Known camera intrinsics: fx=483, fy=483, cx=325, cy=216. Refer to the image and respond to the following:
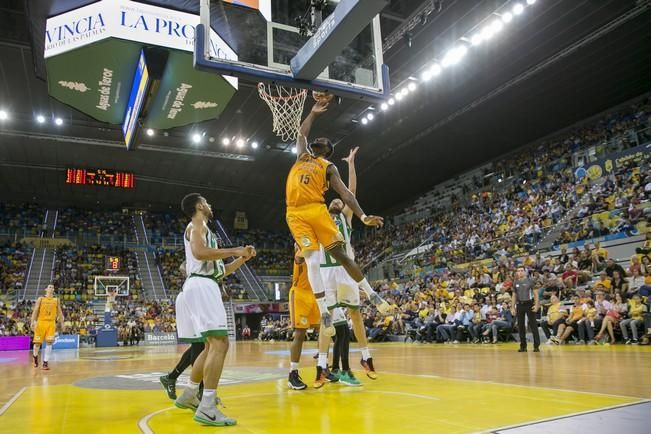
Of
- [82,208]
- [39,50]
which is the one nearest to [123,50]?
[39,50]

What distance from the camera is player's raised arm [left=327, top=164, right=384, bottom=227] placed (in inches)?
173

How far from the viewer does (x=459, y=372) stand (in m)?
6.09

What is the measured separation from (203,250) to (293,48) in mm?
3457

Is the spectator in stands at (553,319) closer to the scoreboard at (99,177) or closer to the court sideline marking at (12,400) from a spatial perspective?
the court sideline marking at (12,400)

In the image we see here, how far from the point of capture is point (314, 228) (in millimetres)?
4668

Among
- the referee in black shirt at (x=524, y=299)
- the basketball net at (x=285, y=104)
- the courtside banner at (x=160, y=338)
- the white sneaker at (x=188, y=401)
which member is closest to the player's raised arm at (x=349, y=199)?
the white sneaker at (x=188, y=401)

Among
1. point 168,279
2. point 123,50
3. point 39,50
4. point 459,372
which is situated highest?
point 39,50

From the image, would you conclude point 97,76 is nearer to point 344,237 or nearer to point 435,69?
point 344,237

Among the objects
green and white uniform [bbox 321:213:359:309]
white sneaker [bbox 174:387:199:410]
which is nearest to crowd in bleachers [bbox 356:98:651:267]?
green and white uniform [bbox 321:213:359:309]

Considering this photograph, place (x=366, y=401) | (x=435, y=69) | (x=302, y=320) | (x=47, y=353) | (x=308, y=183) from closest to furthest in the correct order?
(x=366, y=401) → (x=308, y=183) → (x=302, y=320) → (x=47, y=353) → (x=435, y=69)

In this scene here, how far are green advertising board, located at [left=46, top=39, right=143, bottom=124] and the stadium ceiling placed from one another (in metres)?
0.94

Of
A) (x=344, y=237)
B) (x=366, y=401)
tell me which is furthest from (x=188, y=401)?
(x=344, y=237)

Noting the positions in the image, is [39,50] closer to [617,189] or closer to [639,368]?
[639,368]

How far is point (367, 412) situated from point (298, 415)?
50cm
